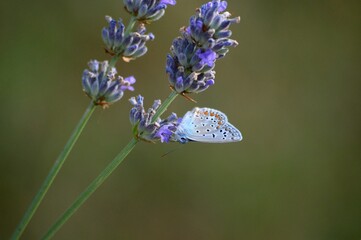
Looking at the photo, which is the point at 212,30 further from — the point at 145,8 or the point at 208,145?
the point at 208,145

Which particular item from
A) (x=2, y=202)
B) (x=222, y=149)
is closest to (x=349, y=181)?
(x=222, y=149)

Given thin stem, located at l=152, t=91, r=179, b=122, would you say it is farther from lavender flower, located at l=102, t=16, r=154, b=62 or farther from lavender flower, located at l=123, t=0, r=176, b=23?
lavender flower, located at l=123, t=0, r=176, b=23

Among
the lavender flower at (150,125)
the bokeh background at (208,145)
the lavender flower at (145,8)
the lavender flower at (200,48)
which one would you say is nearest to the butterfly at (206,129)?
the lavender flower at (150,125)

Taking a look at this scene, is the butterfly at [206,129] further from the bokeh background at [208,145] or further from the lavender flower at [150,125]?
the bokeh background at [208,145]

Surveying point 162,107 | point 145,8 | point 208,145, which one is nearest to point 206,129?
point 162,107

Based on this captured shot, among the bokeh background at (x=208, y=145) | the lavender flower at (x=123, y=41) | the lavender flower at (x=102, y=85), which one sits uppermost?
the lavender flower at (x=123, y=41)

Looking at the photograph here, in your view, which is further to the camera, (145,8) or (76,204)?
(145,8)
